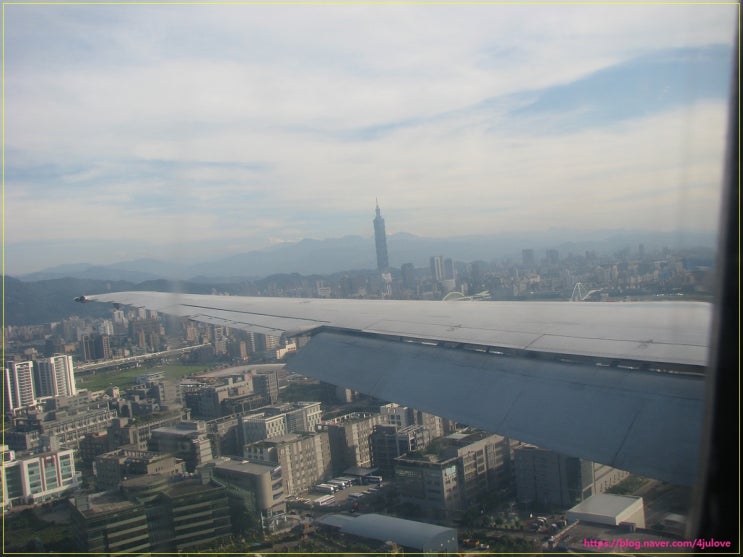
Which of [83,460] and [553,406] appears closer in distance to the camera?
[553,406]

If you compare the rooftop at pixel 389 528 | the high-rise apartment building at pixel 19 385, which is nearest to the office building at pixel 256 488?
the rooftop at pixel 389 528

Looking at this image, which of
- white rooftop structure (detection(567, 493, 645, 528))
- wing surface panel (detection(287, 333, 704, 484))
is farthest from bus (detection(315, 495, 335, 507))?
white rooftop structure (detection(567, 493, 645, 528))

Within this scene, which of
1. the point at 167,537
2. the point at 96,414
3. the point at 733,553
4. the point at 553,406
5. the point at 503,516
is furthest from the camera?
the point at 96,414

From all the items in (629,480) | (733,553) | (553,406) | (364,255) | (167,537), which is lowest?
(167,537)

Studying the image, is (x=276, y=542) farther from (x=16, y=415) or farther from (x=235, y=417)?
(x=16, y=415)

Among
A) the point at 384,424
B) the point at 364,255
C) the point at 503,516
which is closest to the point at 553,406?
the point at 503,516

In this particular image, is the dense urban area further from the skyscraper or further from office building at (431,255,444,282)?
the skyscraper
